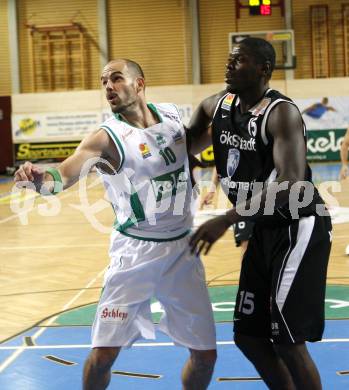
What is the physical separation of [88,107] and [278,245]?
21.6 metres

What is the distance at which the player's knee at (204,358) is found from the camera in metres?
3.89

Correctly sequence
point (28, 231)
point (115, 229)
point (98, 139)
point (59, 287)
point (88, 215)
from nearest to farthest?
1. point (98, 139)
2. point (115, 229)
3. point (59, 287)
4. point (28, 231)
5. point (88, 215)

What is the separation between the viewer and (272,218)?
3.63 m

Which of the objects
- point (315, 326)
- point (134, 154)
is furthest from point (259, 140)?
point (315, 326)

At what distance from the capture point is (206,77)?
1007 inches

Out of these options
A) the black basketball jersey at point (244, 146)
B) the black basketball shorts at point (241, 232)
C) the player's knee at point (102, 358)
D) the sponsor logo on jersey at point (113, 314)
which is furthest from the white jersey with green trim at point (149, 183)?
the black basketball shorts at point (241, 232)

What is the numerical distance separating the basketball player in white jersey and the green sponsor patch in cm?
249

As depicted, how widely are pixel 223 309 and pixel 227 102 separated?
3286 mm

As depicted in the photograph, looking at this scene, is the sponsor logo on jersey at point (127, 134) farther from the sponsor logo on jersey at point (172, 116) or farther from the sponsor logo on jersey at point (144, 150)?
the sponsor logo on jersey at point (172, 116)

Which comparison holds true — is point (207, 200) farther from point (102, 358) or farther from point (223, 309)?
point (102, 358)

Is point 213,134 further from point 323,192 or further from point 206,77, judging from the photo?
point 206,77

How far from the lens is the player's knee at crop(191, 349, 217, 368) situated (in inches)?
153

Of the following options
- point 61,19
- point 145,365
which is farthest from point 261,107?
point 61,19

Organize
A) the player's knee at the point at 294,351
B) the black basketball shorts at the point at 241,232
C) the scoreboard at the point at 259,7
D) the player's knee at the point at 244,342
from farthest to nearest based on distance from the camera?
1. the scoreboard at the point at 259,7
2. the black basketball shorts at the point at 241,232
3. the player's knee at the point at 244,342
4. the player's knee at the point at 294,351
